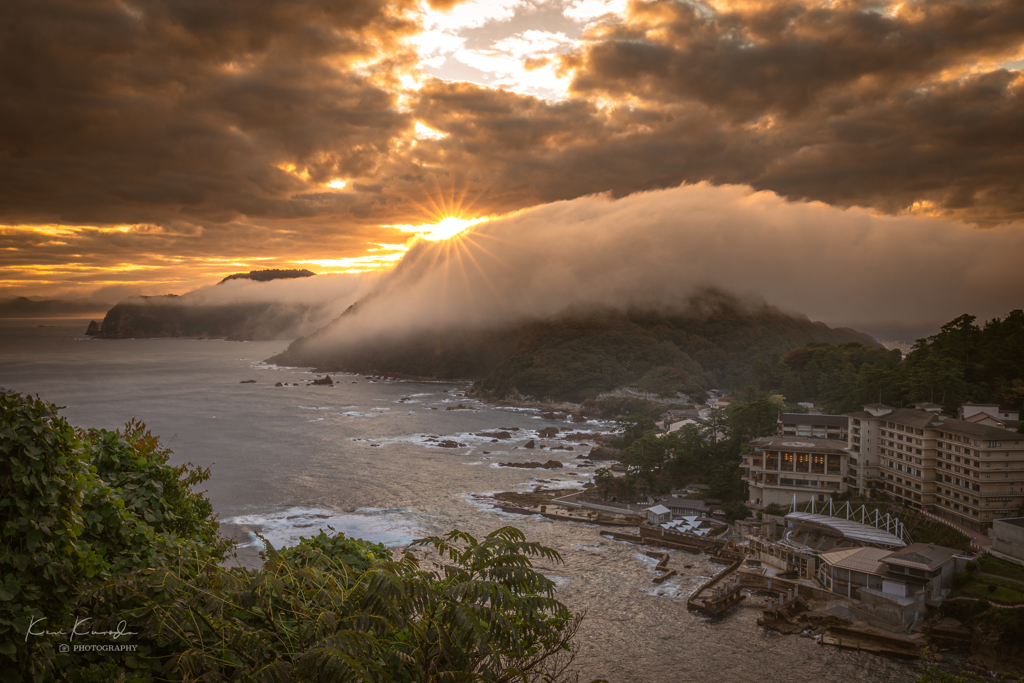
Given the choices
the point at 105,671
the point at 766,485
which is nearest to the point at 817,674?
the point at 766,485

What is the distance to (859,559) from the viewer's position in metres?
25.6

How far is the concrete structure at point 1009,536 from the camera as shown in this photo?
23.8 meters

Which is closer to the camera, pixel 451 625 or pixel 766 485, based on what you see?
pixel 451 625

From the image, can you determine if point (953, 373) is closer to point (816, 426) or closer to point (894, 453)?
point (816, 426)

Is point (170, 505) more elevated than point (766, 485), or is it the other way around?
point (170, 505)

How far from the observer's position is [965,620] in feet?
73.4

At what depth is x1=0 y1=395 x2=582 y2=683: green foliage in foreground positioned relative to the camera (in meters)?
4.06

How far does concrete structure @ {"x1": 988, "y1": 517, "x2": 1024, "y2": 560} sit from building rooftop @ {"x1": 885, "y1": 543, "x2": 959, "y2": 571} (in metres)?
1.70

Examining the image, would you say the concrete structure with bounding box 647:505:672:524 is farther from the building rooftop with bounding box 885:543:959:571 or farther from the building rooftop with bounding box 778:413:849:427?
the building rooftop with bounding box 885:543:959:571

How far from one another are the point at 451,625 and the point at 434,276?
189m

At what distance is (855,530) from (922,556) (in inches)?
184

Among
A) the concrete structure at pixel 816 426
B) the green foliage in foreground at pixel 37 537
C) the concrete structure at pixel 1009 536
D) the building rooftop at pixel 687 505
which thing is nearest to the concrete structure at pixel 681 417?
the concrete structure at pixel 816 426

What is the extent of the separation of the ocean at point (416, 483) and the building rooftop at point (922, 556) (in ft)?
15.8

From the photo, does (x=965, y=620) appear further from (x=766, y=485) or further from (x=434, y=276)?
(x=434, y=276)
